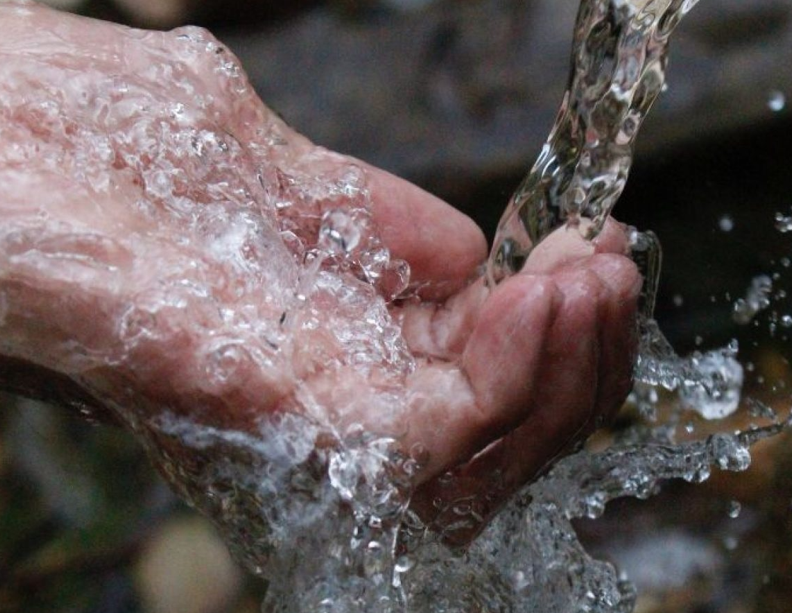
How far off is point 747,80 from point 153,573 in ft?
4.66

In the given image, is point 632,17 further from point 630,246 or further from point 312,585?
point 312,585

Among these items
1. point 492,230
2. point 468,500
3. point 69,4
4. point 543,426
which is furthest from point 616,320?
point 69,4

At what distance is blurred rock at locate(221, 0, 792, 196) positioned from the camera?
2.28 meters

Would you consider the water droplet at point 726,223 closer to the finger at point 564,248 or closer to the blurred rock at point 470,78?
the blurred rock at point 470,78

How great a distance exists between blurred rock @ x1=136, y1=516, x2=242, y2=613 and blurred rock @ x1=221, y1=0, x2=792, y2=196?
2.67 ft

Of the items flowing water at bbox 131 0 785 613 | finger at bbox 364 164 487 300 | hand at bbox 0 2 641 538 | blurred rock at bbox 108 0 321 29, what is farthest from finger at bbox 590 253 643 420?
blurred rock at bbox 108 0 321 29

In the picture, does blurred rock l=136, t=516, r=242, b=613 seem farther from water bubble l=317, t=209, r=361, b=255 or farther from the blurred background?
water bubble l=317, t=209, r=361, b=255

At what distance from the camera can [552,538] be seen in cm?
154

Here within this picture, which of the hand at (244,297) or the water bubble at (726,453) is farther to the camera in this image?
the water bubble at (726,453)

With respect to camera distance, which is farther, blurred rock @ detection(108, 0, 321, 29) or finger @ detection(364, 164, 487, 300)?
blurred rock @ detection(108, 0, 321, 29)

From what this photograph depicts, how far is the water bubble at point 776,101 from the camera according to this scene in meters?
2.25

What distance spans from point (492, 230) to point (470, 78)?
31 centimetres

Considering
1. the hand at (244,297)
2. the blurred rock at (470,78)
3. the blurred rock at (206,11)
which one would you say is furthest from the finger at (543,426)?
the blurred rock at (206,11)

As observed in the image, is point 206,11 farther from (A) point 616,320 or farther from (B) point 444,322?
(A) point 616,320
